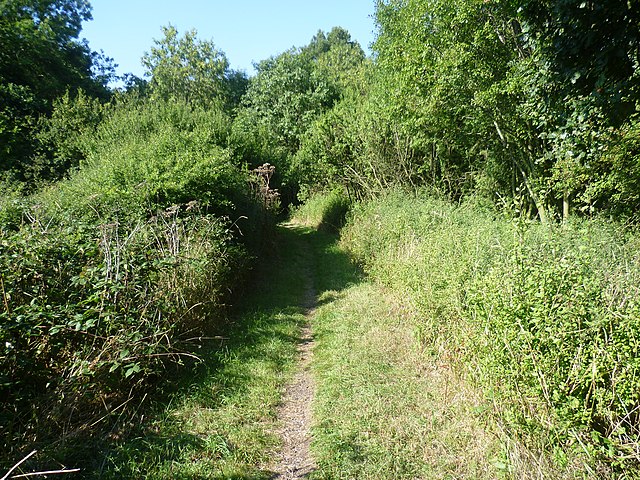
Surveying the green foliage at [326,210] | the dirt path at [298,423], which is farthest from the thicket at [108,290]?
the green foliage at [326,210]

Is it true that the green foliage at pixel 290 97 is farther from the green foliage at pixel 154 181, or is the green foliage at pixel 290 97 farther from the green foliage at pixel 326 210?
the green foliage at pixel 154 181

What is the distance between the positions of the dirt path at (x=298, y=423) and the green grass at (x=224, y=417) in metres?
0.13

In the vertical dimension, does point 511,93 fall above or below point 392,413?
above

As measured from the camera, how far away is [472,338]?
3.90m

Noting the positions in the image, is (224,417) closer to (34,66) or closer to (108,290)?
(108,290)

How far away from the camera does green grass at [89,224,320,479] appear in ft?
11.1

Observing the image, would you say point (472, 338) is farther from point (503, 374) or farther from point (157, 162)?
point (157, 162)

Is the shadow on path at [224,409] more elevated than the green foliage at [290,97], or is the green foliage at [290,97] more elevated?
the green foliage at [290,97]

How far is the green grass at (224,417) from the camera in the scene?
3.38 m

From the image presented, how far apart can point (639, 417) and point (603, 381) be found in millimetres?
344

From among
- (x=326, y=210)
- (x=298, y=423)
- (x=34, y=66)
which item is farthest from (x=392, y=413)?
(x=34, y=66)

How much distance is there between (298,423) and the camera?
14.2 ft

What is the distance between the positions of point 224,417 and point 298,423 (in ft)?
2.82


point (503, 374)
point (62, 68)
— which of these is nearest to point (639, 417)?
point (503, 374)
